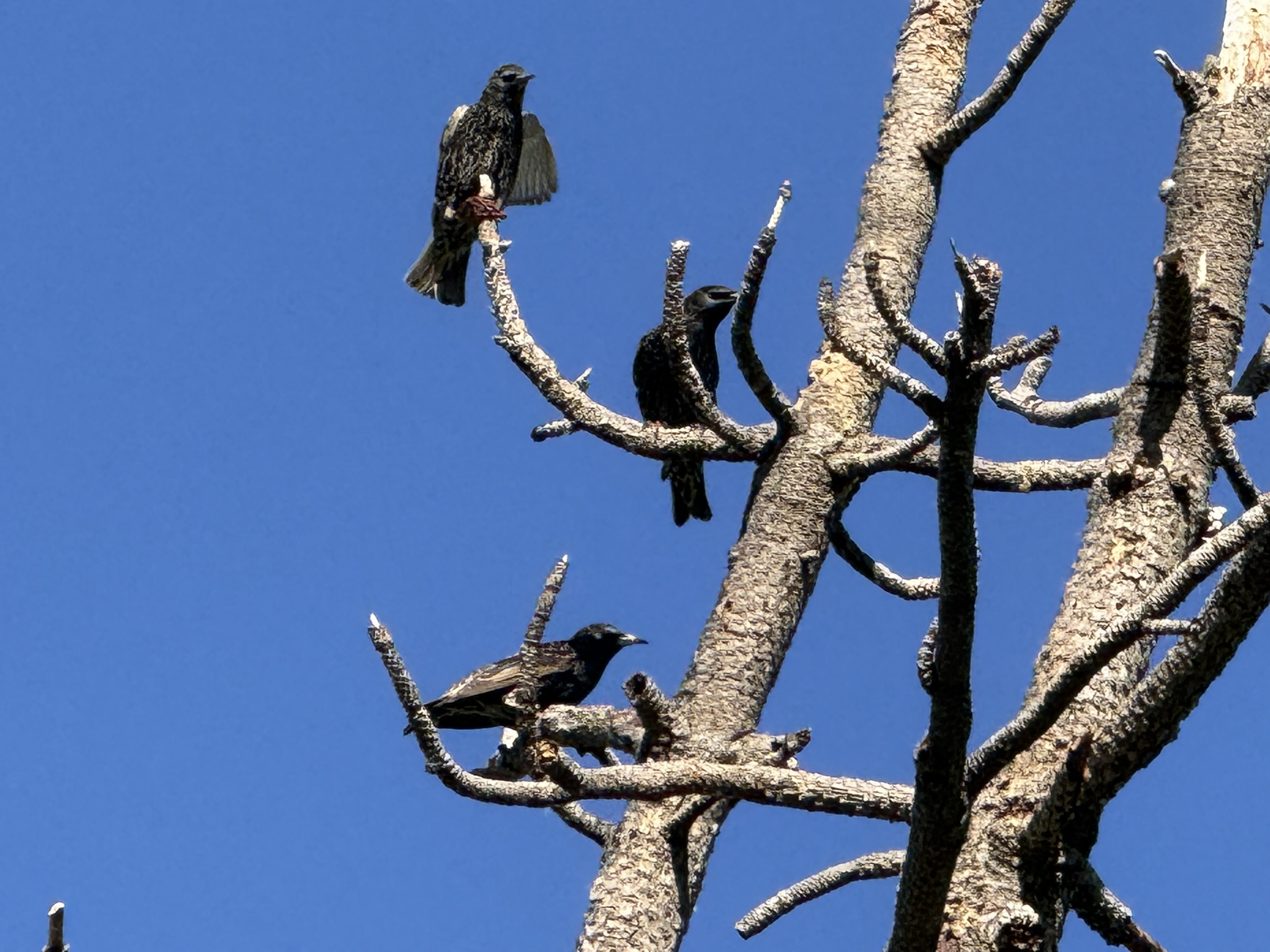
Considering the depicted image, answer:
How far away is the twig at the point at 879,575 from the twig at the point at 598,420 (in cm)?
44

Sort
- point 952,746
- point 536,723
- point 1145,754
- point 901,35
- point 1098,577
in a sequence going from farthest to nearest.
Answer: point 901,35
point 1098,577
point 536,723
point 1145,754
point 952,746

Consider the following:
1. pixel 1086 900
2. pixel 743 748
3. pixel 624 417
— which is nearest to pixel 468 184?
pixel 624 417

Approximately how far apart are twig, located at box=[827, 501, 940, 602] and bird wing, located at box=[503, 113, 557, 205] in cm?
521

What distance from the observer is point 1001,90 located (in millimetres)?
5680

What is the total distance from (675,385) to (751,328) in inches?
134

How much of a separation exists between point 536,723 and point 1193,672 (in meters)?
1.15

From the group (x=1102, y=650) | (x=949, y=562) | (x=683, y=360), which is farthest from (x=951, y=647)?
(x=683, y=360)

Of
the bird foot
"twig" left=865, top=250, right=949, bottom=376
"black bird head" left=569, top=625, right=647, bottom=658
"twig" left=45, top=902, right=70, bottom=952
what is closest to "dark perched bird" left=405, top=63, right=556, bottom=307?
the bird foot

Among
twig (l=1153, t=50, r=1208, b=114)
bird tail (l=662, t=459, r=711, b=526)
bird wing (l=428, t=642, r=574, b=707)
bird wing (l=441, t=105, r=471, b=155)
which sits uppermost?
bird wing (l=441, t=105, r=471, b=155)

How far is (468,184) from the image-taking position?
29.0 ft

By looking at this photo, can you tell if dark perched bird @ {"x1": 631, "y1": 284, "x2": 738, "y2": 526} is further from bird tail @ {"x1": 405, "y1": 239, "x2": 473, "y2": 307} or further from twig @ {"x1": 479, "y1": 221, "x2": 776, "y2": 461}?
twig @ {"x1": 479, "y1": 221, "x2": 776, "y2": 461}

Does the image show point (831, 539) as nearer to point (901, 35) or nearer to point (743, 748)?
point (743, 748)

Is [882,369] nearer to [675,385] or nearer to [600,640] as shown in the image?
[600,640]

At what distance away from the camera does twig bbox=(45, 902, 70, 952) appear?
1912 millimetres
